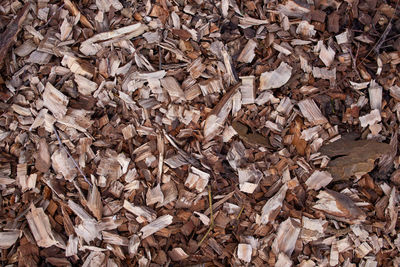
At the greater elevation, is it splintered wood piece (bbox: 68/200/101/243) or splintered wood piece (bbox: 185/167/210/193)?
splintered wood piece (bbox: 185/167/210/193)

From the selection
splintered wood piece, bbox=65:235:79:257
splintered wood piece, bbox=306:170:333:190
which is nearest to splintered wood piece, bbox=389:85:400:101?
splintered wood piece, bbox=306:170:333:190

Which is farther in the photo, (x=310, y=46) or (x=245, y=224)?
(x=310, y=46)

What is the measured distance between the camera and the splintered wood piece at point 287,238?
61.5 inches

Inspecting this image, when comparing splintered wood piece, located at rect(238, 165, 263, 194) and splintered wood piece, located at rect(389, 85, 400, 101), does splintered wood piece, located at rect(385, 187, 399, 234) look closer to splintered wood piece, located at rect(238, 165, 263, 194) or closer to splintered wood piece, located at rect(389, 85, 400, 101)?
splintered wood piece, located at rect(389, 85, 400, 101)

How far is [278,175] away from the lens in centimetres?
162

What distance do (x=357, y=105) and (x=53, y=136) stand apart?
53.4 inches

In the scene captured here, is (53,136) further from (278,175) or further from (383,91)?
(383,91)

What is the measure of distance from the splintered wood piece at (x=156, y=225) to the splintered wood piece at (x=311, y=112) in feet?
2.44

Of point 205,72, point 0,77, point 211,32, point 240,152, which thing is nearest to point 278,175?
point 240,152

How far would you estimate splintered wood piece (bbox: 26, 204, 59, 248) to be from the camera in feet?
5.09

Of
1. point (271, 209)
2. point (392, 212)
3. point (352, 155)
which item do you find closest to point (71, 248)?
point (271, 209)

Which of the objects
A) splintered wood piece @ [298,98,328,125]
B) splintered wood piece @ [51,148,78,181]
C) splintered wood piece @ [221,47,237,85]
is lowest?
splintered wood piece @ [51,148,78,181]

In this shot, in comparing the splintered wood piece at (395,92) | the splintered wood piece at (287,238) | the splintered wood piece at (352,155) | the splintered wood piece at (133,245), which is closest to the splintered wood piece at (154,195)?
the splintered wood piece at (133,245)

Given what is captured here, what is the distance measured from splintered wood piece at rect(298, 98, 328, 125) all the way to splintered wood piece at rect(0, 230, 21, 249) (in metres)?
1.33
